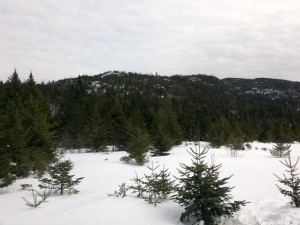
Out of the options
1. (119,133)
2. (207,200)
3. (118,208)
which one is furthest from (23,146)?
(119,133)

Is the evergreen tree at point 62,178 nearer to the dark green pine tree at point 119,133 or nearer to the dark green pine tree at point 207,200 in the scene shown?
the dark green pine tree at point 207,200

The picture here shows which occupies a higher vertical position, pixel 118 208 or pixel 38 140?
pixel 38 140

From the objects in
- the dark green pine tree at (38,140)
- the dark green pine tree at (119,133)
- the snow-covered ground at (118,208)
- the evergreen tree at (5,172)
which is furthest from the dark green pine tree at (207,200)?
the dark green pine tree at (119,133)

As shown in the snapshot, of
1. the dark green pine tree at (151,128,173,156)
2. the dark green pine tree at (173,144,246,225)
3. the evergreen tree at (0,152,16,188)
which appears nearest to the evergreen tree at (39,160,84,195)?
the evergreen tree at (0,152,16,188)

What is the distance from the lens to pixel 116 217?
11469 millimetres

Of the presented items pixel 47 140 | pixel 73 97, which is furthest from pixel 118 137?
pixel 47 140

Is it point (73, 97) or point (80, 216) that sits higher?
point (73, 97)

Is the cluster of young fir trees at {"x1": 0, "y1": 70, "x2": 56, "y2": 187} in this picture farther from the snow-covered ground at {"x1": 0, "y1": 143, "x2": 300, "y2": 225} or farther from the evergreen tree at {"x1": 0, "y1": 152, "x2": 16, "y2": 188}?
the snow-covered ground at {"x1": 0, "y1": 143, "x2": 300, "y2": 225}

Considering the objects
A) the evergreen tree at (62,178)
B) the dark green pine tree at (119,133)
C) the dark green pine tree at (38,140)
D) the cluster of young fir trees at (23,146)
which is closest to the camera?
the evergreen tree at (62,178)

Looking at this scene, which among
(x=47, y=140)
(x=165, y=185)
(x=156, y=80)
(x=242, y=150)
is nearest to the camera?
(x=165, y=185)

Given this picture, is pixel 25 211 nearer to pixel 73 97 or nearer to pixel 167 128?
pixel 167 128

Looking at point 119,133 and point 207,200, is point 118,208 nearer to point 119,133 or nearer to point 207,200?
point 207,200

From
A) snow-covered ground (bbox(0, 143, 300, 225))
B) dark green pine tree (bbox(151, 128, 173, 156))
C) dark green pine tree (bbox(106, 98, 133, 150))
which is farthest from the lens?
dark green pine tree (bbox(106, 98, 133, 150))

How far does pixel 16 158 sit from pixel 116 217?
1291 cm
